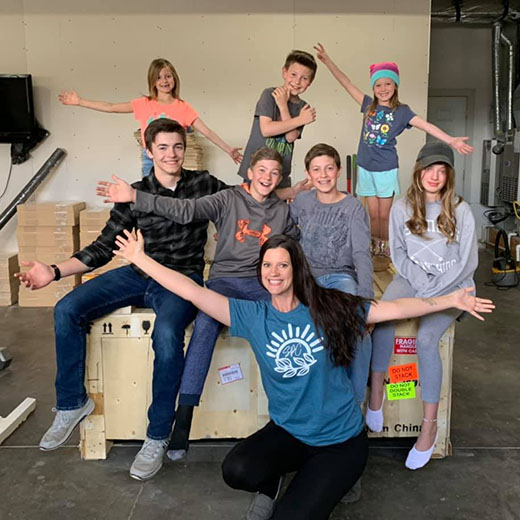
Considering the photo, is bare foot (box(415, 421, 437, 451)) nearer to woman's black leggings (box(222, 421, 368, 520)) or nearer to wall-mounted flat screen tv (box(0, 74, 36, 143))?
woman's black leggings (box(222, 421, 368, 520))

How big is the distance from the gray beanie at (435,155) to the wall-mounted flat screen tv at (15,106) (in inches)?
182

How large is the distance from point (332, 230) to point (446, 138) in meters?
1.12

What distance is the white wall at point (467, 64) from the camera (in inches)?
353

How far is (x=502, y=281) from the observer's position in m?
6.59

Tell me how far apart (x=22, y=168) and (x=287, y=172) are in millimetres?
3874

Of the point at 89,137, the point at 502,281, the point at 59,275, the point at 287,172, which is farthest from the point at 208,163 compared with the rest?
the point at 59,275

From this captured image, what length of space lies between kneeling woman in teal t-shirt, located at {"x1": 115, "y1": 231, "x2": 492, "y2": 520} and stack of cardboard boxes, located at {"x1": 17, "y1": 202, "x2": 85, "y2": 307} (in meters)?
3.87

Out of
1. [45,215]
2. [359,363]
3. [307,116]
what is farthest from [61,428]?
[45,215]

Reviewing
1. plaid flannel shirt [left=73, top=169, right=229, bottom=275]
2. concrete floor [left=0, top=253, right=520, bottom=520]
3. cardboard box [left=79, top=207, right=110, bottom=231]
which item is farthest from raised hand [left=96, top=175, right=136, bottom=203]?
cardboard box [left=79, top=207, right=110, bottom=231]

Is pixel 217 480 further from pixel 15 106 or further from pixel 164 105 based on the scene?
pixel 15 106

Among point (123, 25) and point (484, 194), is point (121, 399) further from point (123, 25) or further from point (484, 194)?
point (484, 194)

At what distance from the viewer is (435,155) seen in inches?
106

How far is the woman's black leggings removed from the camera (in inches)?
77.1

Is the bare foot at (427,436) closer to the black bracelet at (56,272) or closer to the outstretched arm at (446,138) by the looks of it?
the outstretched arm at (446,138)
